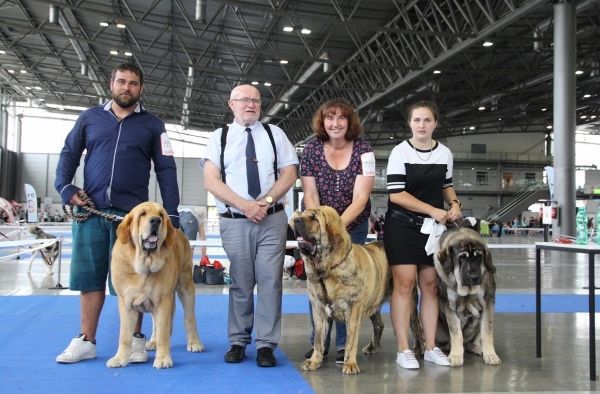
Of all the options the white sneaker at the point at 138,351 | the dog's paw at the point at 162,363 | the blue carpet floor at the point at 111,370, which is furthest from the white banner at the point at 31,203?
the dog's paw at the point at 162,363

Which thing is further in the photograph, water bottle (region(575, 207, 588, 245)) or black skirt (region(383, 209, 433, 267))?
black skirt (region(383, 209, 433, 267))

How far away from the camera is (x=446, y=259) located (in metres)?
3.60

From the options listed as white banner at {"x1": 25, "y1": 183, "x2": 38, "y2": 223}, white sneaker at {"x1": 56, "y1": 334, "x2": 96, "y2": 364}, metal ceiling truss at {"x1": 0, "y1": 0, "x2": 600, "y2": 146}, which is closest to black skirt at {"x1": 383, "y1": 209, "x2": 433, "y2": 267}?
white sneaker at {"x1": 56, "y1": 334, "x2": 96, "y2": 364}

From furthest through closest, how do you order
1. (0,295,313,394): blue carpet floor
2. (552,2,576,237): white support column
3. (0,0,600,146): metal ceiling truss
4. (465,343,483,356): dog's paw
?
1. (0,0,600,146): metal ceiling truss
2. (552,2,576,237): white support column
3. (465,343,483,356): dog's paw
4. (0,295,313,394): blue carpet floor

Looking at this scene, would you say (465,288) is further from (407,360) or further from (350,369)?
(350,369)

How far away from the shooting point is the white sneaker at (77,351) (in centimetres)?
359

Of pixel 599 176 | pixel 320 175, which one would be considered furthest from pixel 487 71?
pixel 599 176

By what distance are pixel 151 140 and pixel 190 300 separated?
1211 mm

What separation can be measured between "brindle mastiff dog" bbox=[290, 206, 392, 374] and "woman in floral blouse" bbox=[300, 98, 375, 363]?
33cm

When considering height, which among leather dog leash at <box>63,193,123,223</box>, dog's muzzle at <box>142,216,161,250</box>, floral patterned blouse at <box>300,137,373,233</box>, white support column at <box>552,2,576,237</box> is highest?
white support column at <box>552,2,576,237</box>

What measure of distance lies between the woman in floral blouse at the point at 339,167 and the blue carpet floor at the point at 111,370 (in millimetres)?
662

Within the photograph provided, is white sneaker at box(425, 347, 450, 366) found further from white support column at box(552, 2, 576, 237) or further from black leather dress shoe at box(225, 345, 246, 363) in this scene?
white support column at box(552, 2, 576, 237)

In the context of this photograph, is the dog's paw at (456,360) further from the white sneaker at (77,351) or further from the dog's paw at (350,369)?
the white sneaker at (77,351)

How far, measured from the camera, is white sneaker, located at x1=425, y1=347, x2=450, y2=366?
373cm
